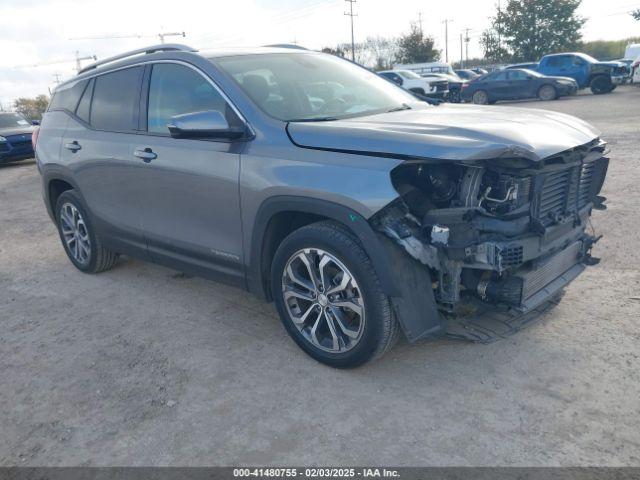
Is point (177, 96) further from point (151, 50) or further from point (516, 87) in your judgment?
point (516, 87)

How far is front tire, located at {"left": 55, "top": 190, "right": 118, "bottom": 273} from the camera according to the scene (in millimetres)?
5309

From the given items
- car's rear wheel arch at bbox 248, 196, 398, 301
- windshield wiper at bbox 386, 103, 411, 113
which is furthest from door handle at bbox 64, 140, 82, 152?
windshield wiper at bbox 386, 103, 411, 113

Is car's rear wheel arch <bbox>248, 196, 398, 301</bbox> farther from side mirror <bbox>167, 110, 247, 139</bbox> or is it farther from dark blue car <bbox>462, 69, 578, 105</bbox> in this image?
dark blue car <bbox>462, 69, 578, 105</bbox>

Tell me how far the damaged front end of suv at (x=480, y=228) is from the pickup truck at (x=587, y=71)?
24723 mm

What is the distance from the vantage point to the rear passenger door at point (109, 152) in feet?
14.7

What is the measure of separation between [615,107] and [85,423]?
62.3ft

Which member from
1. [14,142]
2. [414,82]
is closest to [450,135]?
→ [14,142]

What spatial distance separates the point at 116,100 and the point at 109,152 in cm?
44

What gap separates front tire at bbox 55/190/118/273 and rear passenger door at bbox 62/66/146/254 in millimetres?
241

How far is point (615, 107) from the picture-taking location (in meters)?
18.0

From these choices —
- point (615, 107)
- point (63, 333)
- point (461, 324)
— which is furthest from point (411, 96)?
point (615, 107)

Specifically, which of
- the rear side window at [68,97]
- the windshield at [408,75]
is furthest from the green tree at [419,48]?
the rear side window at [68,97]

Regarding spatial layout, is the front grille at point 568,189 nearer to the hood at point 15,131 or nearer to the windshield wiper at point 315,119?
the windshield wiper at point 315,119

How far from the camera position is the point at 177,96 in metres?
4.09
